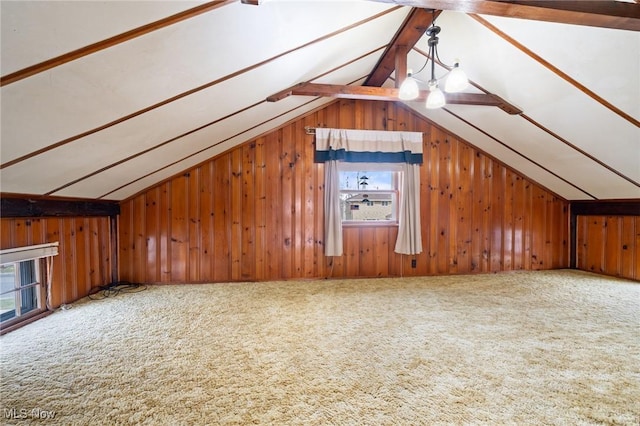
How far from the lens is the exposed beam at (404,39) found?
7.30 feet

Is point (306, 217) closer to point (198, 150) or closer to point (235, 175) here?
point (235, 175)

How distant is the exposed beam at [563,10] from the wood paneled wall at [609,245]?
3.56m

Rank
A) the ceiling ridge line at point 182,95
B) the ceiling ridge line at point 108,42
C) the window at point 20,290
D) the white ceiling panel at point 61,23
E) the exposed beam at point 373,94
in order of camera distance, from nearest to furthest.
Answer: the white ceiling panel at point 61,23 < the ceiling ridge line at point 108,42 < the ceiling ridge line at point 182,95 < the window at point 20,290 < the exposed beam at point 373,94

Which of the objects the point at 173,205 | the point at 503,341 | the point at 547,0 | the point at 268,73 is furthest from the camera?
the point at 173,205

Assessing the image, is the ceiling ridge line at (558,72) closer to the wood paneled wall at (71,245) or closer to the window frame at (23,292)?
the wood paneled wall at (71,245)

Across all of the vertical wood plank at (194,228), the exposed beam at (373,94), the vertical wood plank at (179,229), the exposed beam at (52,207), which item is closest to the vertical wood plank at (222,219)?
the vertical wood plank at (194,228)

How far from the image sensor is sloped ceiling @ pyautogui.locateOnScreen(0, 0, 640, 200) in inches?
49.9

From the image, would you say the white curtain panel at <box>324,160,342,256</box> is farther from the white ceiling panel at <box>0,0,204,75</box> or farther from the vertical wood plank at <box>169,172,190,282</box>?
the white ceiling panel at <box>0,0,204,75</box>

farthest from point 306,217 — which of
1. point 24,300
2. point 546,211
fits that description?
point 546,211

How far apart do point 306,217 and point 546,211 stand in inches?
151

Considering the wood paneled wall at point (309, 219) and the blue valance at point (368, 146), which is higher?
the blue valance at point (368, 146)

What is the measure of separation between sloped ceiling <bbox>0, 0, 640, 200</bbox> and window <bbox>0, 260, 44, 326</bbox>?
0.73m

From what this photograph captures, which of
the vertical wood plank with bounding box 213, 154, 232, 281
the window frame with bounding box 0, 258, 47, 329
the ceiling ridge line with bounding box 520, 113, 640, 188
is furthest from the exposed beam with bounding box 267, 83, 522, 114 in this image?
the window frame with bounding box 0, 258, 47, 329

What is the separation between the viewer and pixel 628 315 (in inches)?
101
